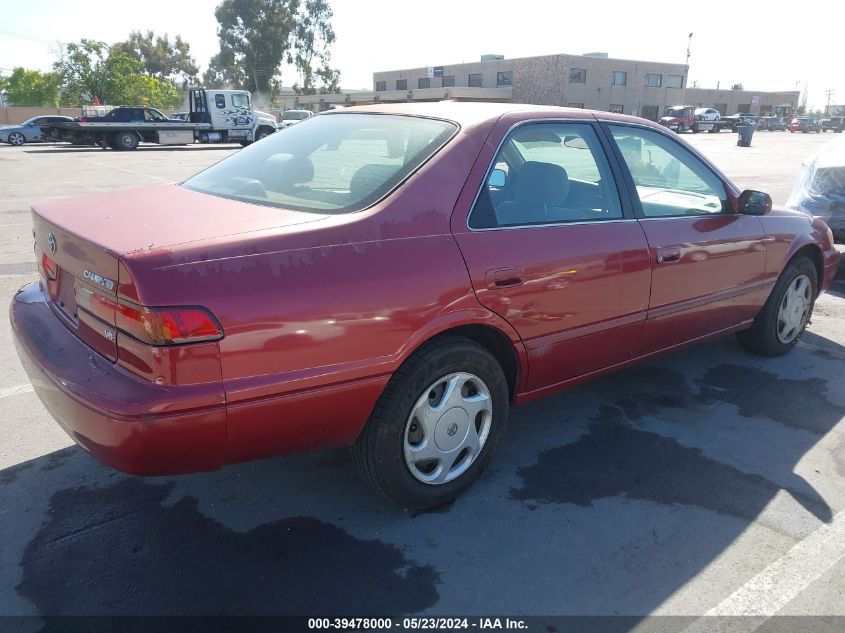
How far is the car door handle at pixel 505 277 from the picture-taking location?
2.75 metres

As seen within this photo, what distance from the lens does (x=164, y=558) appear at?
2.54 metres

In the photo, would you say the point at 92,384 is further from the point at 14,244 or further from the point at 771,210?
the point at 14,244

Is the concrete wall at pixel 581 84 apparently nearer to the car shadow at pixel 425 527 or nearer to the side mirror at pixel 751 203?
the side mirror at pixel 751 203

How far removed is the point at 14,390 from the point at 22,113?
53.6m

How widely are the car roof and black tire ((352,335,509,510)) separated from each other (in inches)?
40.1

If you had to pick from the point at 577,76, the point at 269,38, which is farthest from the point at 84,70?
the point at 577,76

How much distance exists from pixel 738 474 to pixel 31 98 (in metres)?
65.0

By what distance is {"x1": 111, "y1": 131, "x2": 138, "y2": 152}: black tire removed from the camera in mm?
27156

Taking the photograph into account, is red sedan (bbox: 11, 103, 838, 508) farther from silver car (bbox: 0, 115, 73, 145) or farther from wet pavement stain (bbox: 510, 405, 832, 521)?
silver car (bbox: 0, 115, 73, 145)

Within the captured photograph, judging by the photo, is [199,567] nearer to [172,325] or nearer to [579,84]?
[172,325]

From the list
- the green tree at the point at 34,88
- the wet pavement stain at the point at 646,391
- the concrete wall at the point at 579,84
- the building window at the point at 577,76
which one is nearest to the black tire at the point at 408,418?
the wet pavement stain at the point at 646,391

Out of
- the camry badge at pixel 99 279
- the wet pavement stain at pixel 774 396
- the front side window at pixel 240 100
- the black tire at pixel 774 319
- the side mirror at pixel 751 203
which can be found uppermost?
the front side window at pixel 240 100

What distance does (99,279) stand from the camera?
2273 mm

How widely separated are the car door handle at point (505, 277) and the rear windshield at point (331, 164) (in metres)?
0.54
